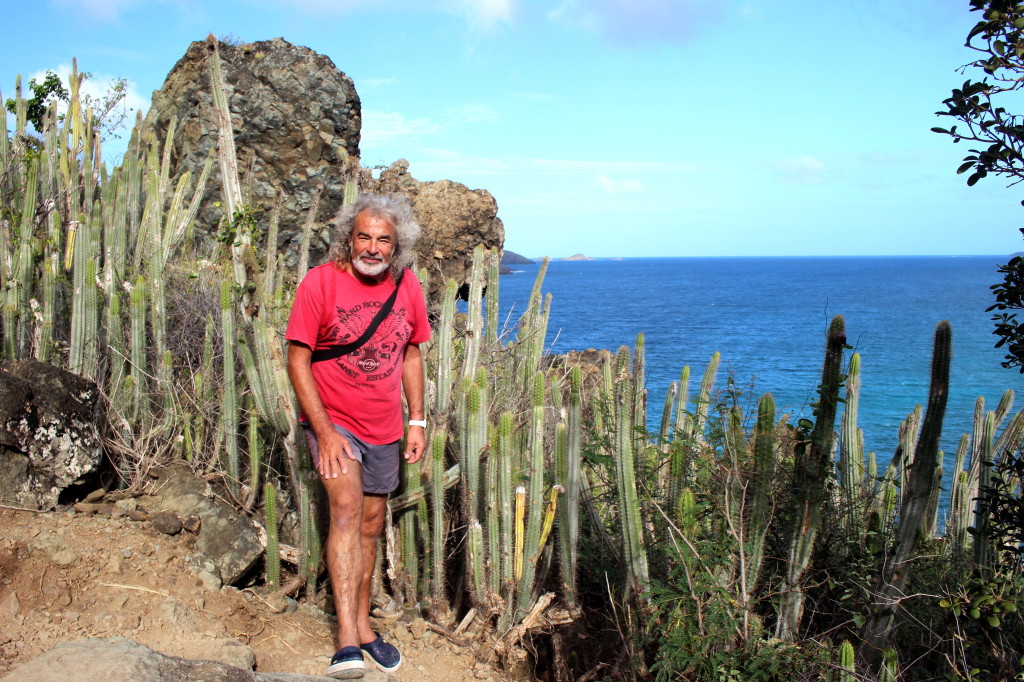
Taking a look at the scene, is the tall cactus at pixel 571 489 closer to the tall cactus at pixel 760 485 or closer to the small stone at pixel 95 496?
the tall cactus at pixel 760 485

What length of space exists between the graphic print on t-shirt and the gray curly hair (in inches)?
9.4

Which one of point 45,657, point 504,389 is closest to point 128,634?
point 45,657

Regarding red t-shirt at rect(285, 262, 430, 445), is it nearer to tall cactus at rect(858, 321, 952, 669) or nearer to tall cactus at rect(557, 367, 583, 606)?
tall cactus at rect(557, 367, 583, 606)

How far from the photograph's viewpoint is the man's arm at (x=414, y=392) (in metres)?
3.85

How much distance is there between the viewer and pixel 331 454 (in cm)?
343

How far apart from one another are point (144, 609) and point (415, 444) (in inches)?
58.8

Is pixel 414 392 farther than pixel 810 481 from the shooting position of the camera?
Yes

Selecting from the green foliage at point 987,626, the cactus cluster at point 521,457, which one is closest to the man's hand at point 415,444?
the cactus cluster at point 521,457

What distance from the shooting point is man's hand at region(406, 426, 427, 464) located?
394cm

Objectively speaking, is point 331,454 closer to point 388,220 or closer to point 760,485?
point 388,220

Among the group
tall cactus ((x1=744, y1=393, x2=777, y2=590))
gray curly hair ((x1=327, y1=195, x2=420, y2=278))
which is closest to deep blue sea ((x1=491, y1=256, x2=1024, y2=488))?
tall cactus ((x1=744, y1=393, x2=777, y2=590))

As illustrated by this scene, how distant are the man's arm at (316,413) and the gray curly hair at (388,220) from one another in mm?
474

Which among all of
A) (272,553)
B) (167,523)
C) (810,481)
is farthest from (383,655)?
(810,481)

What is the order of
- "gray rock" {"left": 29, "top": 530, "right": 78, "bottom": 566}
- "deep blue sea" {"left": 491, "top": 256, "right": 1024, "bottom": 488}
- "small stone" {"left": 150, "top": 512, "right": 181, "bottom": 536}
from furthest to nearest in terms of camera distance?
Answer: "deep blue sea" {"left": 491, "top": 256, "right": 1024, "bottom": 488} < "small stone" {"left": 150, "top": 512, "right": 181, "bottom": 536} < "gray rock" {"left": 29, "top": 530, "right": 78, "bottom": 566}
